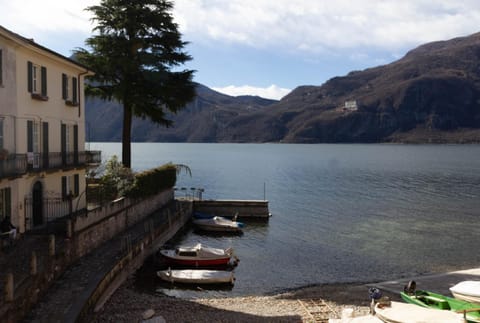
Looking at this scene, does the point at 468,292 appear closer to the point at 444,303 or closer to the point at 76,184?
the point at 444,303

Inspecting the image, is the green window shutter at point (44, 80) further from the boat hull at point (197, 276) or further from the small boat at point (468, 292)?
the small boat at point (468, 292)

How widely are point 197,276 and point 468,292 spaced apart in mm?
13304

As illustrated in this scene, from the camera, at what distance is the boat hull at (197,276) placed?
25.3 meters

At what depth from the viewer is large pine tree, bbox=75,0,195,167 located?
3641 centimetres

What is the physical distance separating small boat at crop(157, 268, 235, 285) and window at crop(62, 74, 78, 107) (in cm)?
1110

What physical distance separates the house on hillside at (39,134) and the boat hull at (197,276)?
6894 millimetres

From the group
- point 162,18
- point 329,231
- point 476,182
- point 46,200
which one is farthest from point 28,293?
point 476,182

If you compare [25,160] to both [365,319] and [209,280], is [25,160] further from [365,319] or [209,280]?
[365,319]

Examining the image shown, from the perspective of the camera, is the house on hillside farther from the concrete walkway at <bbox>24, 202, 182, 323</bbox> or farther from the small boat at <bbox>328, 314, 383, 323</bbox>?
the small boat at <bbox>328, 314, 383, 323</bbox>

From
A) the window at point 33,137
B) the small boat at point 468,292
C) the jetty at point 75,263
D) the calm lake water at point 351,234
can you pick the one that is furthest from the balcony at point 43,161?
the small boat at point 468,292

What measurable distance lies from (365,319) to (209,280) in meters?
10.2

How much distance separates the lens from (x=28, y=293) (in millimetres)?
15430

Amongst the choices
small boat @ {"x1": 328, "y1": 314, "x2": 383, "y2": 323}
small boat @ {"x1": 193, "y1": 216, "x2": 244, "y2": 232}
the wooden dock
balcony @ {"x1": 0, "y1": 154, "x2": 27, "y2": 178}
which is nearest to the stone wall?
balcony @ {"x1": 0, "y1": 154, "x2": 27, "y2": 178}

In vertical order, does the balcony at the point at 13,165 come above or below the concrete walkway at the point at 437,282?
above
